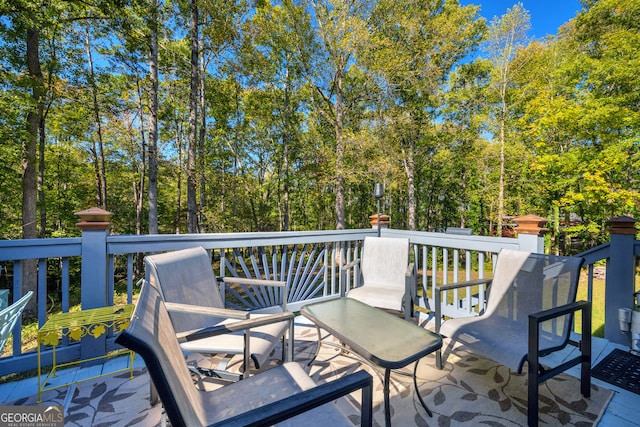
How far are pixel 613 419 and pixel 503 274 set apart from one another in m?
→ 1.09

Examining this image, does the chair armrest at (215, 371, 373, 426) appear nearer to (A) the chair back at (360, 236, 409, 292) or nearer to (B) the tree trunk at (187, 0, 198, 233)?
(A) the chair back at (360, 236, 409, 292)

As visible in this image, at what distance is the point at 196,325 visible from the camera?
88.7 inches

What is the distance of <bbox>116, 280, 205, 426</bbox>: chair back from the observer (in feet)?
2.77

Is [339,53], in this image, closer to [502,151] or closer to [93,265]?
[502,151]

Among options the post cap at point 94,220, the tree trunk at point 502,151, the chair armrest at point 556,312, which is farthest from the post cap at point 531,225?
the tree trunk at point 502,151

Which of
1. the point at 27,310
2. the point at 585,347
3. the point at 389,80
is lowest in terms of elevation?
the point at 27,310

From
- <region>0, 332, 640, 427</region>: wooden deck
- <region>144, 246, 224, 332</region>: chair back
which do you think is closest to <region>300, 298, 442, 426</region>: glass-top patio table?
<region>144, 246, 224, 332</region>: chair back

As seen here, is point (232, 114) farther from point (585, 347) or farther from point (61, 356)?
point (585, 347)

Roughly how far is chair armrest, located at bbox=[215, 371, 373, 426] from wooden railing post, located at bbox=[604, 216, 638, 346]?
126 inches

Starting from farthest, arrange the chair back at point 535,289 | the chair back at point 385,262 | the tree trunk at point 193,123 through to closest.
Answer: the tree trunk at point 193,123
the chair back at point 385,262
the chair back at point 535,289

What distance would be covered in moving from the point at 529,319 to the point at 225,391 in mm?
1812

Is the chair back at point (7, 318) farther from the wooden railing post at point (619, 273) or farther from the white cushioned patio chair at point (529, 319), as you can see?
the wooden railing post at point (619, 273)

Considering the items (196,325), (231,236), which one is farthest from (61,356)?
(231,236)

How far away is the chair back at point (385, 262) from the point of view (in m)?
3.41
